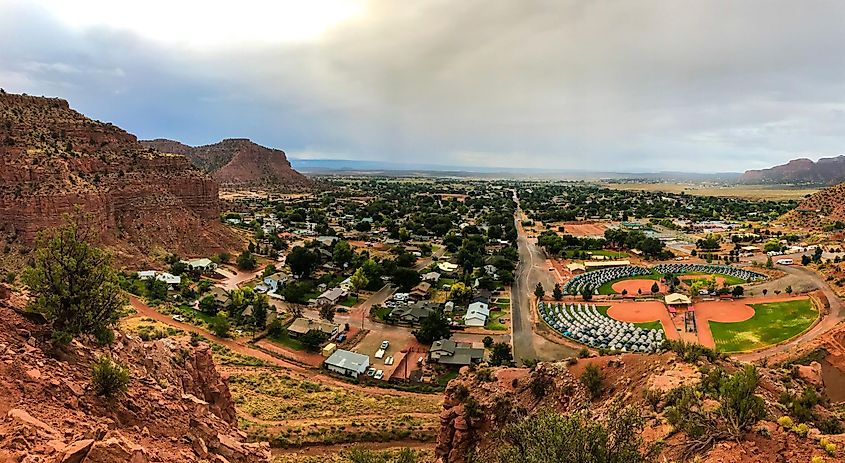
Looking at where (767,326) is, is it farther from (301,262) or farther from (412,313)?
(301,262)

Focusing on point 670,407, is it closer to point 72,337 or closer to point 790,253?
point 72,337

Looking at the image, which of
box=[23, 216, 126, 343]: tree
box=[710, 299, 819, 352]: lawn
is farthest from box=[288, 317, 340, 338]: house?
box=[710, 299, 819, 352]: lawn

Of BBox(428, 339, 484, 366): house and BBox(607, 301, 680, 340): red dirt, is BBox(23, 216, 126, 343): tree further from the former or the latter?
BBox(607, 301, 680, 340): red dirt

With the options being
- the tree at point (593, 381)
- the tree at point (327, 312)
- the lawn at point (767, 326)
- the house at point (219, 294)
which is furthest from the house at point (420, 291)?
the tree at point (593, 381)

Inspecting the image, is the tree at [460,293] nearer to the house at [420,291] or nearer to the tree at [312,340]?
the house at [420,291]

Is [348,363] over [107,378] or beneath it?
beneath

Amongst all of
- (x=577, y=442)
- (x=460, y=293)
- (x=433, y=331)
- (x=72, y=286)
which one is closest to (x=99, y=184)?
(x=433, y=331)

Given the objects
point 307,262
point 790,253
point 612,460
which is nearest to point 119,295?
point 612,460
